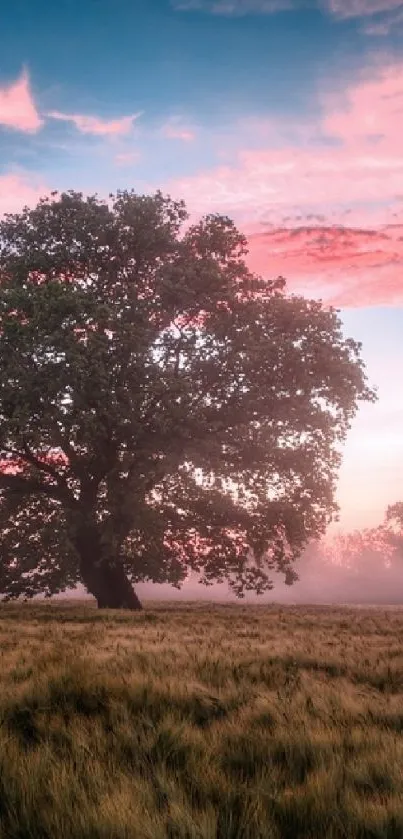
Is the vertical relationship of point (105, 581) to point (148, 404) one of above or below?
below

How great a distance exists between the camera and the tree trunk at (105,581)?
2858 centimetres

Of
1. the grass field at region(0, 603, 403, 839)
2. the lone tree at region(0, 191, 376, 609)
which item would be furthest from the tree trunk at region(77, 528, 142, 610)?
the grass field at region(0, 603, 403, 839)

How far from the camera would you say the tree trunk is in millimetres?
28578

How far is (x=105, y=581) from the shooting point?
29078 mm

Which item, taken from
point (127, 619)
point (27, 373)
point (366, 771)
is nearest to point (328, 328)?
point (27, 373)

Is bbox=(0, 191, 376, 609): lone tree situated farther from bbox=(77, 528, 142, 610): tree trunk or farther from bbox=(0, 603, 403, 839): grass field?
bbox=(0, 603, 403, 839): grass field

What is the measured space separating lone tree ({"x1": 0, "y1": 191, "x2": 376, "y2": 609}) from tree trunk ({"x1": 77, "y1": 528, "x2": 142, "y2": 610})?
56 mm

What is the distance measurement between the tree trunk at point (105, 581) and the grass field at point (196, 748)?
18.9 meters

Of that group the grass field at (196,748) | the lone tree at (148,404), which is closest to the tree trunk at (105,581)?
the lone tree at (148,404)

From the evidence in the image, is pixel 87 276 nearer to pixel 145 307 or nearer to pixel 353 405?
pixel 145 307

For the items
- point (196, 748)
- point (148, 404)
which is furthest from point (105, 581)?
point (196, 748)

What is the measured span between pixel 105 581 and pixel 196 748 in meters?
24.6

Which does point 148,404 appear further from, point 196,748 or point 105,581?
point 196,748

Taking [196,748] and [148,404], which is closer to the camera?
[196,748]
